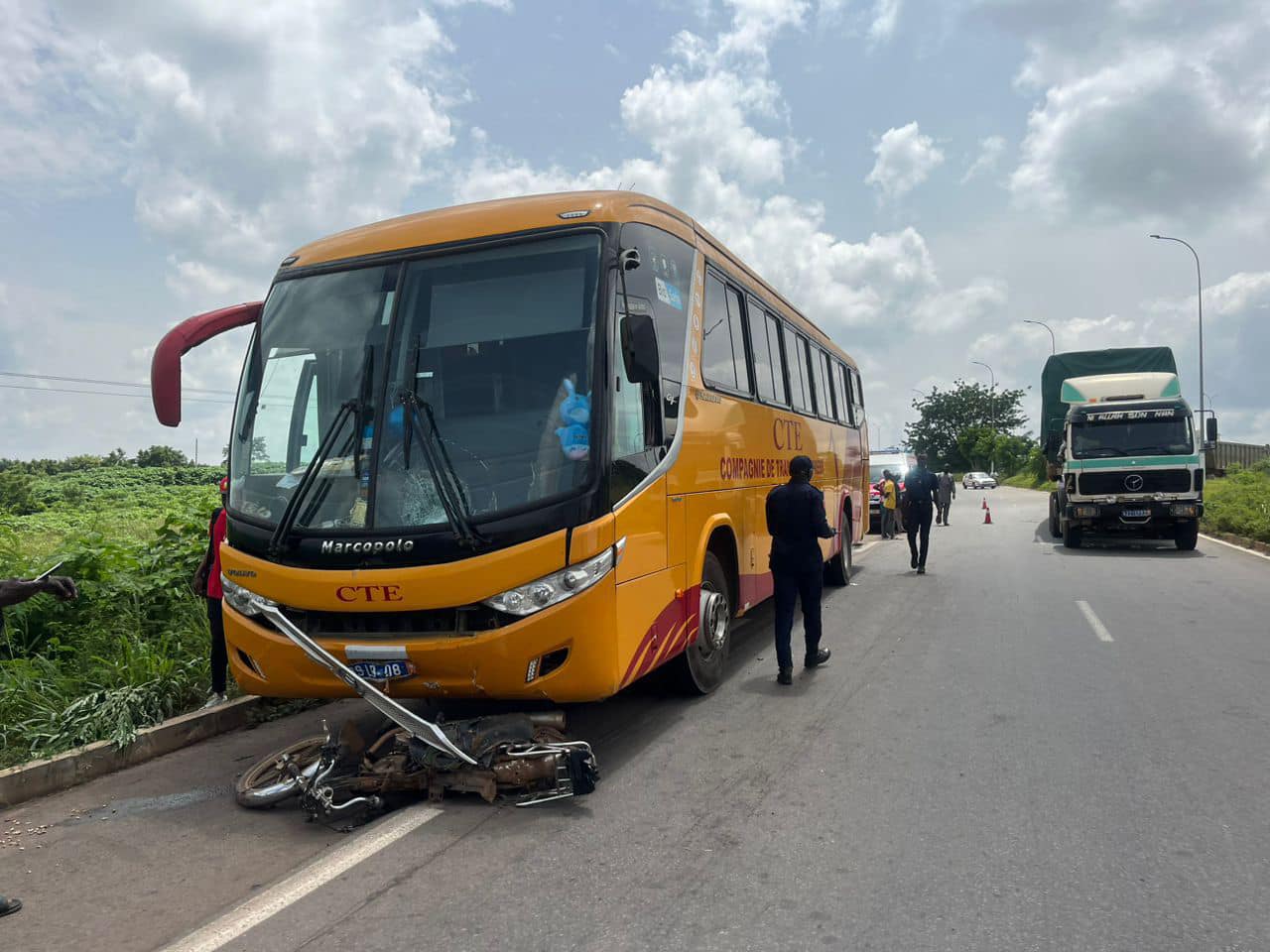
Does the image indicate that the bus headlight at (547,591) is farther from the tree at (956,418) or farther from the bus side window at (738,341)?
the tree at (956,418)

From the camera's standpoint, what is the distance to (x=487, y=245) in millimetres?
5547

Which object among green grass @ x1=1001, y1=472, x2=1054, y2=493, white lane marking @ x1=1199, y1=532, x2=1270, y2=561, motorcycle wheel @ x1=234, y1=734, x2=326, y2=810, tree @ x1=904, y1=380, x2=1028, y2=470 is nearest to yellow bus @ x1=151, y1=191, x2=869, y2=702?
motorcycle wheel @ x1=234, y1=734, x2=326, y2=810

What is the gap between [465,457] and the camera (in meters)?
5.04

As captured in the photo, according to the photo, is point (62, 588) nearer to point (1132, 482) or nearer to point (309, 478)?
point (309, 478)

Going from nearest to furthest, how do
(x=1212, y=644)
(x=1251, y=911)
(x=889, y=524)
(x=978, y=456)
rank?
1. (x=1251, y=911)
2. (x=1212, y=644)
3. (x=889, y=524)
4. (x=978, y=456)

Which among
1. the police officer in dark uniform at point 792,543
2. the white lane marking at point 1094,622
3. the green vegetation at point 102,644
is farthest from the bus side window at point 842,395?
the green vegetation at point 102,644

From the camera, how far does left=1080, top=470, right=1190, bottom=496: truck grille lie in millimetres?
16703

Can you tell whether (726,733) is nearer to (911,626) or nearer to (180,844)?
(180,844)

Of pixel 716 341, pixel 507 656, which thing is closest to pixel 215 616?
pixel 507 656

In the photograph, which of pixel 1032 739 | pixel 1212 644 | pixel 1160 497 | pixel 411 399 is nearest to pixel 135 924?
pixel 411 399

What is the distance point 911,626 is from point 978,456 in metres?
83.5

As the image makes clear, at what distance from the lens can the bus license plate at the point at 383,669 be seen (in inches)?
194

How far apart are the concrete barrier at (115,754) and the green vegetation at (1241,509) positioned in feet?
62.1

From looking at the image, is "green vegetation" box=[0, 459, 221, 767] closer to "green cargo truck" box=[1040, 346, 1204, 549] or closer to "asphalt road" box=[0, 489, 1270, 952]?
"asphalt road" box=[0, 489, 1270, 952]
